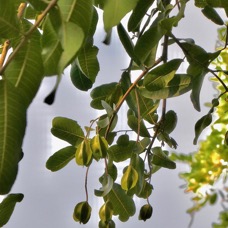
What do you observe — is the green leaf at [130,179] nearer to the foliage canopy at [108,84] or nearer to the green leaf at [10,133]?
the foliage canopy at [108,84]

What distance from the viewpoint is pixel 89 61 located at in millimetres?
758

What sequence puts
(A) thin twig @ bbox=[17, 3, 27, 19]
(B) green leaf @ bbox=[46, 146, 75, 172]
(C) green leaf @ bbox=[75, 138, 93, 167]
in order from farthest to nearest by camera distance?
(B) green leaf @ bbox=[46, 146, 75, 172]
(C) green leaf @ bbox=[75, 138, 93, 167]
(A) thin twig @ bbox=[17, 3, 27, 19]

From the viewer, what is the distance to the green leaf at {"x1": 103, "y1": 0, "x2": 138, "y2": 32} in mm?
389

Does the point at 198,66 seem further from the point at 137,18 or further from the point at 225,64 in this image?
the point at 225,64

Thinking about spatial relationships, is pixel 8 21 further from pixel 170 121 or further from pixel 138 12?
pixel 170 121

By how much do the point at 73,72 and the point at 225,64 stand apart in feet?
1.15

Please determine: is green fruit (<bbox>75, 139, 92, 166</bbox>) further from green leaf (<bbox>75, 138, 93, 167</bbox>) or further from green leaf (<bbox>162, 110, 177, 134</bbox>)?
green leaf (<bbox>162, 110, 177, 134</bbox>)

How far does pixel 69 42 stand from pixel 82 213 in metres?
0.37

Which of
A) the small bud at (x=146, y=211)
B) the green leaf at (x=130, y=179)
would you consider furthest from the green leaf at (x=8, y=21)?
the small bud at (x=146, y=211)

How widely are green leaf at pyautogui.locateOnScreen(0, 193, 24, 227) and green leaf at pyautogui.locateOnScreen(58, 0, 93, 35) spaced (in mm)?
251

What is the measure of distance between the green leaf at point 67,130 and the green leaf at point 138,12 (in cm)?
19

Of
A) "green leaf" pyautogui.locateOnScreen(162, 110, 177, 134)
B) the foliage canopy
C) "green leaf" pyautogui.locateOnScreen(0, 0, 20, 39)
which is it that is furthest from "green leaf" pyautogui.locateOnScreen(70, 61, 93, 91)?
"green leaf" pyautogui.locateOnScreen(0, 0, 20, 39)

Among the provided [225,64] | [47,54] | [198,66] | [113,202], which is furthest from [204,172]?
[47,54]

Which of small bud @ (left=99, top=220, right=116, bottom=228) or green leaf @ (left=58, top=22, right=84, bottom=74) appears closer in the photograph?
green leaf @ (left=58, top=22, right=84, bottom=74)
